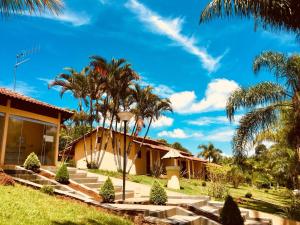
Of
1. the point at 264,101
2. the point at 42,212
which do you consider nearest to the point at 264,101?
the point at 264,101

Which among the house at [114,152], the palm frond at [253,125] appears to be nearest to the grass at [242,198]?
the palm frond at [253,125]

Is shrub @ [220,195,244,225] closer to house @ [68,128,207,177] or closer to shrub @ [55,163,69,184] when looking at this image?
shrub @ [55,163,69,184]

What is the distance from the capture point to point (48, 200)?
977 cm

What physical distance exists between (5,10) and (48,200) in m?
6.78

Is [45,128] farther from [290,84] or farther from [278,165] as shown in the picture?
[278,165]

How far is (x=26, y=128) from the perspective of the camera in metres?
16.8

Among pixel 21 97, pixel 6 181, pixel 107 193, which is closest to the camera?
pixel 6 181

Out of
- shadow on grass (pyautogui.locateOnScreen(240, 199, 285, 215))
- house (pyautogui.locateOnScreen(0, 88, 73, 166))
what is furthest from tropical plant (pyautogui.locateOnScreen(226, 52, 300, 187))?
house (pyautogui.locateOnScreen(0, 88, 73, 166))

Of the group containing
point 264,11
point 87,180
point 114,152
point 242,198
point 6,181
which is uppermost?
point 264,11

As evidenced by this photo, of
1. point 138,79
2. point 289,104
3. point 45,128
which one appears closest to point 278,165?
point 138,79

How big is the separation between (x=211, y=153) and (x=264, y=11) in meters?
56.4

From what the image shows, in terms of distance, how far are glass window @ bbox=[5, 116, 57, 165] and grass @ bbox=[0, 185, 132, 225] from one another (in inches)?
249

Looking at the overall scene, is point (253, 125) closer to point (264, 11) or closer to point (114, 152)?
point (264, 11)

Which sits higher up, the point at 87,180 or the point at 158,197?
the point at 87,180
